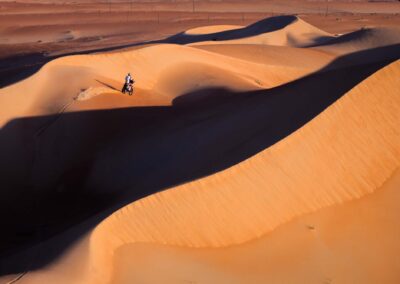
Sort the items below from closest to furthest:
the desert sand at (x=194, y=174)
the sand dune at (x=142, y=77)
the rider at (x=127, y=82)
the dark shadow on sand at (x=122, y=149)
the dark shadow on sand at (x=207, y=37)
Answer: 1. the desert sand at (x=194, y=174)
2. the dark shadow on sand at (x=122, y=149)
3. the sand dune at (x=142, y=77)
4. the rider at (x=127, y=82)
5. the dark shadow on sand at (x=207, y=37)

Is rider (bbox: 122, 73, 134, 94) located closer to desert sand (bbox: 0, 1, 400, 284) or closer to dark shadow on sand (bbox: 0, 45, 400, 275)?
desert sand (bbox: 0, 1, 400, 284)

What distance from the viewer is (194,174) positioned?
9.48 meters

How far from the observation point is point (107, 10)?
4941cm

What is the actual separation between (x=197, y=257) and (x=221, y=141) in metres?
3.51

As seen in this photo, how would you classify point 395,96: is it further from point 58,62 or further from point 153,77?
point 58,62

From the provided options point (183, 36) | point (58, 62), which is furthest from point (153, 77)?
point (183, 36)

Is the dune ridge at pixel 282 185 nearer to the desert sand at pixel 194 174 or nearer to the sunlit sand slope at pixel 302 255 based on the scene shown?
the desert sand at pixel 194 174

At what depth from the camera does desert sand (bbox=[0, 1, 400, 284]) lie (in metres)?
7.91

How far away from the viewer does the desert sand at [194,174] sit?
26.0 ft

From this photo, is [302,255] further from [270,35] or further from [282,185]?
[270,35]

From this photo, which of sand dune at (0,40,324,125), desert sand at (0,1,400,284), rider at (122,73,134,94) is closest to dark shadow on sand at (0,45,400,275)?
desert sand at (0,1,400,284)

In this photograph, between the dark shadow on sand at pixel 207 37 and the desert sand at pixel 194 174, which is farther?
the dark shadow on sand at pixel 207 37

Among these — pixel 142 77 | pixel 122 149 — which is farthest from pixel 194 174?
pixel 142 77

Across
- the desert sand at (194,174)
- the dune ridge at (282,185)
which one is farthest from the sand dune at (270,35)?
the dune ridge at (282,185)
